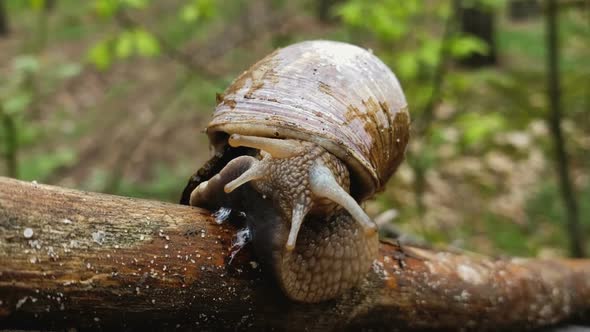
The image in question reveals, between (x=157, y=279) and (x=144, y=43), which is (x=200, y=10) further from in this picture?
(x=157, y=279)

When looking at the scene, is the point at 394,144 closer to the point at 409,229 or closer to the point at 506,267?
the point at 506,267

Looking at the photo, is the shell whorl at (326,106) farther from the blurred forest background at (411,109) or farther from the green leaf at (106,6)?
the green leaf at (106,6)

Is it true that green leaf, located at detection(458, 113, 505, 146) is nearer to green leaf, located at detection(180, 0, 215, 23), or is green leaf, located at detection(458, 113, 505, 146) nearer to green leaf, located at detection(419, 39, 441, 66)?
green leaf, located at detection(419, 39, 441, 66)

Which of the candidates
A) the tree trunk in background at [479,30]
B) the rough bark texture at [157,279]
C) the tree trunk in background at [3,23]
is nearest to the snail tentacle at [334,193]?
the rough bark texture at [157,279]

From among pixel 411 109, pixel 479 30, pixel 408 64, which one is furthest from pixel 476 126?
pixel 479 30

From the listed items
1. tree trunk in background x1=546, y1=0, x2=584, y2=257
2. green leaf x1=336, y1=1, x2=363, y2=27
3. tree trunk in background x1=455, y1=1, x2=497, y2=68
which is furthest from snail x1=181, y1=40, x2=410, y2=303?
tree trunk in background x1=455, y1=1, x2=497, y2=68
